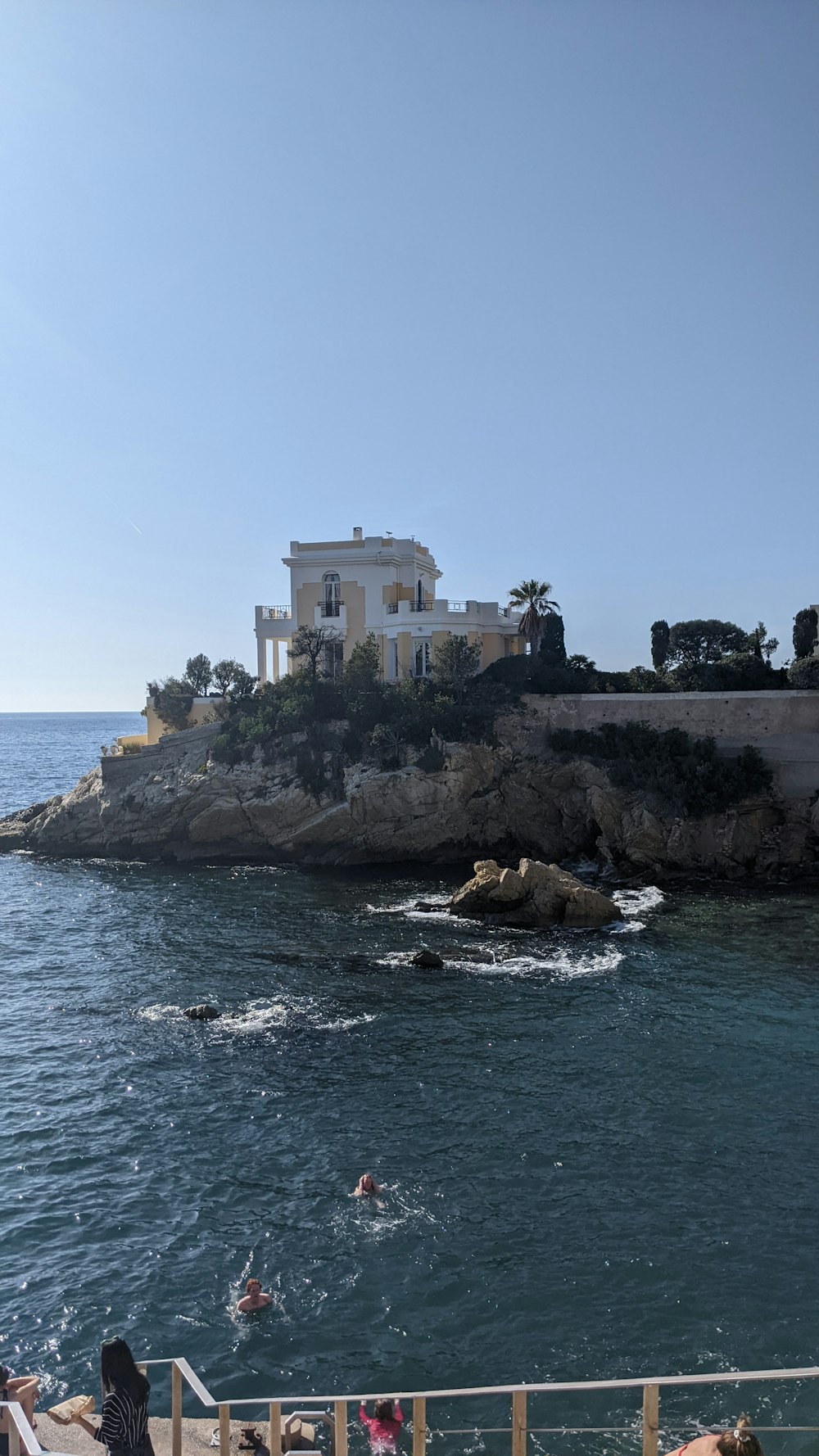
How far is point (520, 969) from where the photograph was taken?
1209 inches

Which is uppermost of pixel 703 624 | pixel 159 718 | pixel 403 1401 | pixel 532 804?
pixel 703 624

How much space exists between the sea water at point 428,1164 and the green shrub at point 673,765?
38.7 ft

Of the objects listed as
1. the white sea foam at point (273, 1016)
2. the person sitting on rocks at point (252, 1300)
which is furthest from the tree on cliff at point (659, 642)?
the person sitting on rocks at point (252, 1300)

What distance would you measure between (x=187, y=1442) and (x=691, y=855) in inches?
1487

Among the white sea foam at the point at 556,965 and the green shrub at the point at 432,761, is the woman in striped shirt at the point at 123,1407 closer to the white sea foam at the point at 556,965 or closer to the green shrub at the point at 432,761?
the white sea foam at the point at 556,965

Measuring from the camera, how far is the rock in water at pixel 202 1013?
26609mm

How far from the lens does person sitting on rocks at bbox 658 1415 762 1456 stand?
324 inches

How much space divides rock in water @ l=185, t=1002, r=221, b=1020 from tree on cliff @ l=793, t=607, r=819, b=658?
1428 inches

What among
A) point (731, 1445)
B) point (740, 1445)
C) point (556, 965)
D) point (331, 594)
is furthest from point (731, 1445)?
point (331, 594)

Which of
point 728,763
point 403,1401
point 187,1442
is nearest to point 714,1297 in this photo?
point 403,1401

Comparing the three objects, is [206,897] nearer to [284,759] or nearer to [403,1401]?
[284,759]

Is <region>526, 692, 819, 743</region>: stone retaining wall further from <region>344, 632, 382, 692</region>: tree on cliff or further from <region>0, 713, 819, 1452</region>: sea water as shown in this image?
<region>0, 713, 819, 1452</region>: sea water

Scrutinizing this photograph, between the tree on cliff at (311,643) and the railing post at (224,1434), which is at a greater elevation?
the tree on cliff at (311,643)

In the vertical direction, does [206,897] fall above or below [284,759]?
below
